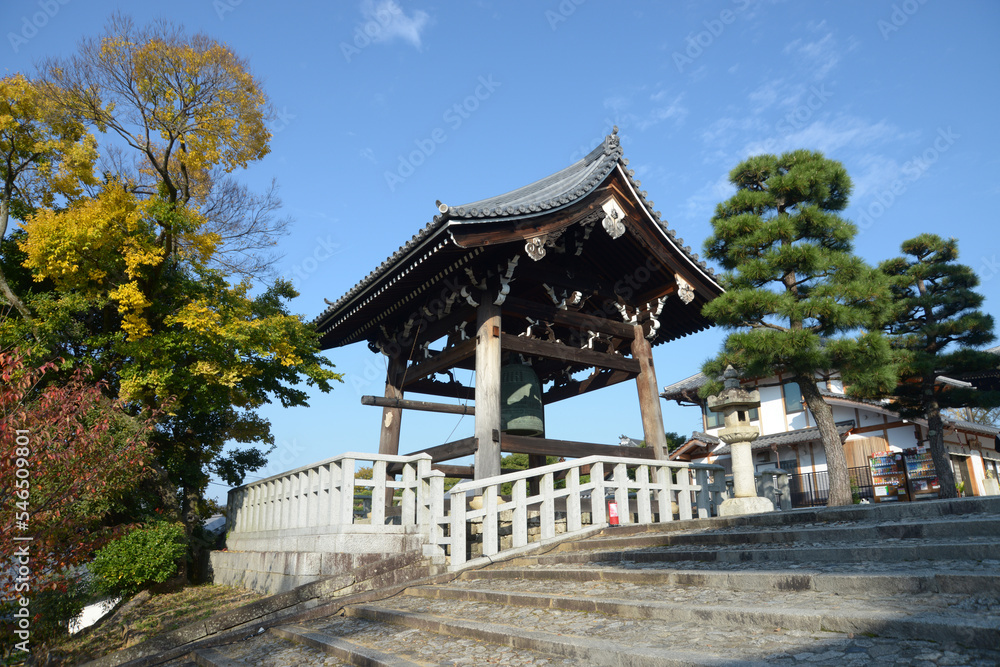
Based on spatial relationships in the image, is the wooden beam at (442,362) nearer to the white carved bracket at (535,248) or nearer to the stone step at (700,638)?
the white carved bracket at (535,248)

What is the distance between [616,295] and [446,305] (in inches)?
140

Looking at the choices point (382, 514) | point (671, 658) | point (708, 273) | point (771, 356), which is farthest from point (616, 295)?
point (671, 658)

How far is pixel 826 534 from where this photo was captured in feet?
18.5

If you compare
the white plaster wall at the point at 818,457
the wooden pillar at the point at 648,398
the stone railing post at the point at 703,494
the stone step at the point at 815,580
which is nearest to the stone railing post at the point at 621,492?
the stone railing post at the point at 703,494

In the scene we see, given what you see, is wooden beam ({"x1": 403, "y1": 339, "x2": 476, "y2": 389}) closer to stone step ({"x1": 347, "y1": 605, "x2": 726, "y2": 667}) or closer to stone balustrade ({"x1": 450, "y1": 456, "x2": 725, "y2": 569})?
stone balustrade ({"x1": 450, "y1": 456, "x2": 725, "y2": 569})

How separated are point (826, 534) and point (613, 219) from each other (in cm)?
704

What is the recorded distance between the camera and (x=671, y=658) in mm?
3246

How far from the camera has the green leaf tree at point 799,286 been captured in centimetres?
1189

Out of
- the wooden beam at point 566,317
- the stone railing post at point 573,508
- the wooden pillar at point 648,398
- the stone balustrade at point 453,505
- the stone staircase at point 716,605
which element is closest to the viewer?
the stone staircase at point 716,605

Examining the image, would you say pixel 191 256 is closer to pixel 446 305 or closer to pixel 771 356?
pixel 446 305

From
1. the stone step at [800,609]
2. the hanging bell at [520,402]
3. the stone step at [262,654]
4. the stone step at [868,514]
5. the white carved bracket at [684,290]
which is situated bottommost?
the stone step at [262,654]

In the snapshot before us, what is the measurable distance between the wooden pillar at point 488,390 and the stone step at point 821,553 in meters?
2.91

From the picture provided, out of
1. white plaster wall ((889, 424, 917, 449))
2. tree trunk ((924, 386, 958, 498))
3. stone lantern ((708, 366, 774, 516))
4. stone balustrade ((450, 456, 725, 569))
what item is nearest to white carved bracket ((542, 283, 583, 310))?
stone lantern ((708, 366, 774, 516))

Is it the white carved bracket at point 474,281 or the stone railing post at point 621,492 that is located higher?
the white carved bracket at point 474,281
